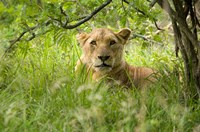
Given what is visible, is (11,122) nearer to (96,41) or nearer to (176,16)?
(176,16)

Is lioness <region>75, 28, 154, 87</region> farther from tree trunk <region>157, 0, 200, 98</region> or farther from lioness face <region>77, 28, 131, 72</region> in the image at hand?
tree trunk <region>157, 0, 200, 98</region>

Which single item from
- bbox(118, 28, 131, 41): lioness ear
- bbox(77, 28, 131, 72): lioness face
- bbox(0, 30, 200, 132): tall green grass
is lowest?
bbox(0, 30, 200, 132): tall green grass

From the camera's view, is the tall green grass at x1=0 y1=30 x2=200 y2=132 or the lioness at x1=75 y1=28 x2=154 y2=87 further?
the lioness at x1=75 y1=28 x2=154 y2=87

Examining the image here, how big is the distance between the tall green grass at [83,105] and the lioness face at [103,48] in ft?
0.81

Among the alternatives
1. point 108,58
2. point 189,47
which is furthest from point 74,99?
point 108,58

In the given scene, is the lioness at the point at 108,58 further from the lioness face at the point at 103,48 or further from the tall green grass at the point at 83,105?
the tall green grass at the point at 83,105

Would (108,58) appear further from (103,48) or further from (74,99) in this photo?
(74,99)

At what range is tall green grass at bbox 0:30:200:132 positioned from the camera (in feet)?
9.82

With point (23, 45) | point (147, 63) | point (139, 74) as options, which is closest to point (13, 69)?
point (23, 45)

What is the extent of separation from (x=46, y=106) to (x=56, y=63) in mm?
1807

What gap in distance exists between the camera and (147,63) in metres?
6.45

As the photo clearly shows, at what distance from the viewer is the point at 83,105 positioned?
3459 mm

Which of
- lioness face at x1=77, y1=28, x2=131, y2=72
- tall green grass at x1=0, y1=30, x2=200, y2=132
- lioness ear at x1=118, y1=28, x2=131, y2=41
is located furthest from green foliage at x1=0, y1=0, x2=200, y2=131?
lioness ear at x1=118, y1=28, x2=131, y2=41

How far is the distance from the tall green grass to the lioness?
25cm
